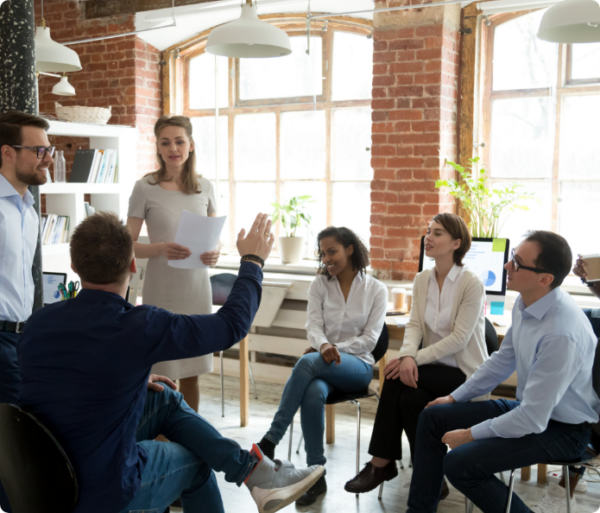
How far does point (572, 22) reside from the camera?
2.35 m

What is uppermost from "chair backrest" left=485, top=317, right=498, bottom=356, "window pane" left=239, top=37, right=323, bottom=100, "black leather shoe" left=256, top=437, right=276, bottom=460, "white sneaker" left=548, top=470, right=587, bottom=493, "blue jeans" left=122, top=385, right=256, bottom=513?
"window pane" left=239, top=37, right=323, bottom=100

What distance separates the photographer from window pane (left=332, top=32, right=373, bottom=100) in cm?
473

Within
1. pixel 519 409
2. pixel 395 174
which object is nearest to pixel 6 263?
pixel 519 409

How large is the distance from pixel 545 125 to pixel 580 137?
0.24 metres

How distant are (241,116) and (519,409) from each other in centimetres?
388

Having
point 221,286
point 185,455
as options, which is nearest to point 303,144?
point 221,286

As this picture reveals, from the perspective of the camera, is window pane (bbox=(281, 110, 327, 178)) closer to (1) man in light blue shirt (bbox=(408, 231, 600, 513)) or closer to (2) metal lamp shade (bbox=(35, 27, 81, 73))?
(2) metal lamp shade (bbox=(35, 27, 81, 73))

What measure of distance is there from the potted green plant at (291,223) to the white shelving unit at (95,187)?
127cm

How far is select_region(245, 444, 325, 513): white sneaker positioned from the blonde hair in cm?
129

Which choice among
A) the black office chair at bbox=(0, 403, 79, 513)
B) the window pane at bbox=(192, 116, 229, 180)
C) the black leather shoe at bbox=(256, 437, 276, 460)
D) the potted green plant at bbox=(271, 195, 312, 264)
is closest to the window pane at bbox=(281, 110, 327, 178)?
the potted green plant at bbox=(271, 195, 312, 264)

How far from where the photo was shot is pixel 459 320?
108 inches

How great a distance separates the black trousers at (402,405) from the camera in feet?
8.63

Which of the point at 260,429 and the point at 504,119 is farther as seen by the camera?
the point at 504,119

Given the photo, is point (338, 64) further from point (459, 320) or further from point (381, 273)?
point (459, 320)
